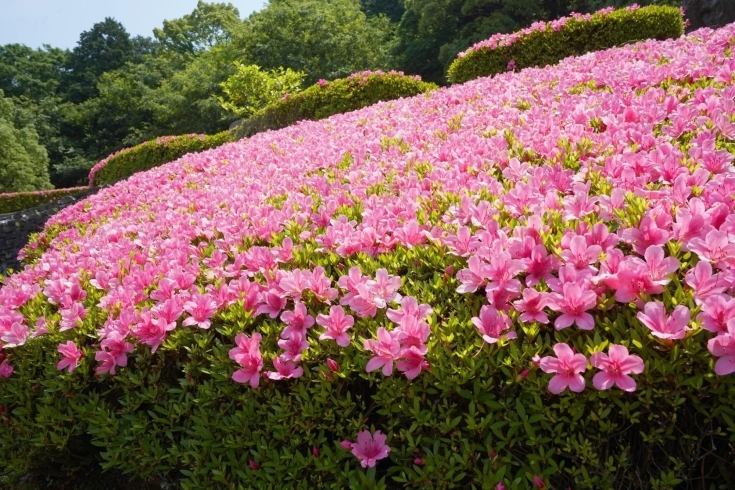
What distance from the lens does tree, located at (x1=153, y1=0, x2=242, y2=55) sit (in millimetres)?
48312

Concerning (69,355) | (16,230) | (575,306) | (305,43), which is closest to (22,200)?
(16,230)

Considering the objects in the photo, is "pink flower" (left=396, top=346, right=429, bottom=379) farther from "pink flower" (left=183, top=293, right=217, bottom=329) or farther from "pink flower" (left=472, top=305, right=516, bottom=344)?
"pink flower" (left=183, top=293, right=217, bottom=329)

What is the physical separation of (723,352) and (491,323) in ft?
2.05

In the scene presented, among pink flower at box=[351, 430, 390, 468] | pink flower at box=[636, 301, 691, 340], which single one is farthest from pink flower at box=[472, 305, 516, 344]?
pink flower at box=[351, 430, 390, 468]

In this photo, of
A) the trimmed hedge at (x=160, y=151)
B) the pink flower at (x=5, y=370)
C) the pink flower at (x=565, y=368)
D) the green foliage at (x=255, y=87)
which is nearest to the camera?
the pink flower at (x=565, y=368)

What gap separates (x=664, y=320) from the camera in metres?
1.45

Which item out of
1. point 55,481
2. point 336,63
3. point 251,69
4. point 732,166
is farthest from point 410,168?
point 336,63

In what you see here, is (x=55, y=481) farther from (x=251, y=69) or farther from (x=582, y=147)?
(x=251, y=69)

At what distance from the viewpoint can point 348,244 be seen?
8.04 feet

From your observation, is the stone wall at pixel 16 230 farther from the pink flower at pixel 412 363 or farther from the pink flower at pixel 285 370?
the pink flower at pixel 412 363

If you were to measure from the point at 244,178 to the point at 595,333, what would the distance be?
13.3 ft

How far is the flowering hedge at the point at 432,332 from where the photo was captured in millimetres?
1546

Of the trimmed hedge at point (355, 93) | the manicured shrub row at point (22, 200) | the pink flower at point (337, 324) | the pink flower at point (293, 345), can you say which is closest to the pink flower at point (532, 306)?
the pink flower at point (337, 324)

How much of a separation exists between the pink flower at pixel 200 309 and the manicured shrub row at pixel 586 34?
9.24m
